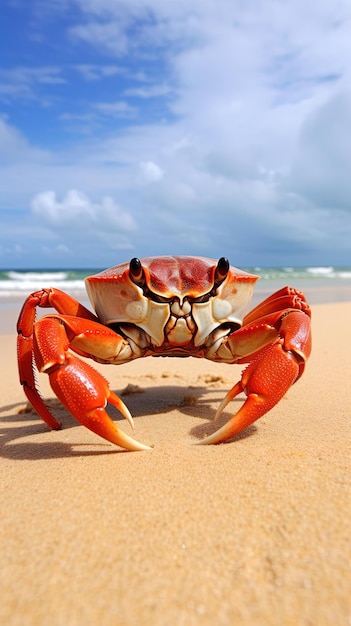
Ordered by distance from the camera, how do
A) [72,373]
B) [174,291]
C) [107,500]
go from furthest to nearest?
1. [174,291]
2. [72,373]
3. [107,500]

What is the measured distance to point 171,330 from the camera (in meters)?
3.13

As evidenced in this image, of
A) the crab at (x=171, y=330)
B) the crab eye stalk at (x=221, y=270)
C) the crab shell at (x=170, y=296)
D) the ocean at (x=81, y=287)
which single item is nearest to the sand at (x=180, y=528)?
the crab at (x=171, y=330)

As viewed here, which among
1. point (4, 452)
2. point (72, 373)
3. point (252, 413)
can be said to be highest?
point (72, 373)

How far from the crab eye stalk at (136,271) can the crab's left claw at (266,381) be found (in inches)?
38.2

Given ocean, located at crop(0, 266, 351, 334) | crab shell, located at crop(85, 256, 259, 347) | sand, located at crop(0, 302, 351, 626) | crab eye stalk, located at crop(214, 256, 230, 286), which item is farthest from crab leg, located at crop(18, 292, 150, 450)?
ocean, located at crop(0, 266, 351, 334)

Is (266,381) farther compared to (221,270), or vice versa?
(221,270)

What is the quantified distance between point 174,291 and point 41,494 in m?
1.48

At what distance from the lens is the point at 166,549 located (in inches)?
59.7

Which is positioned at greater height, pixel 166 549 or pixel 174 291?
pixel 174 291

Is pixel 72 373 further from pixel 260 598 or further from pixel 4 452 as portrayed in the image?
pixel 260 598

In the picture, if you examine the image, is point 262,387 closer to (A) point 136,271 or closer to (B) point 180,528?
(B) point 180,528

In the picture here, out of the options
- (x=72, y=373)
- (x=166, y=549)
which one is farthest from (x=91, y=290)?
(x=166, y=549)

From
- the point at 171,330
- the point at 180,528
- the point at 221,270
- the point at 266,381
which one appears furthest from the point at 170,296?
the point at 180,528

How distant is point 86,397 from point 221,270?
1.31 m
